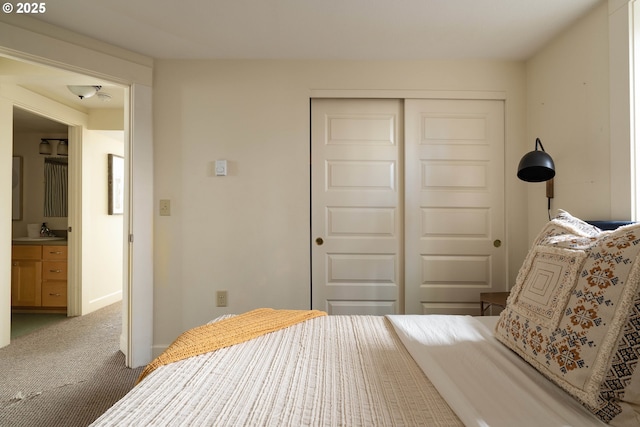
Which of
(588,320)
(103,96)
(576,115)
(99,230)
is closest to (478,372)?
(588,320)

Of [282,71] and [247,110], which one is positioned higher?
[282,71]

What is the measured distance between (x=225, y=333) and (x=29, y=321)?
11.8ft

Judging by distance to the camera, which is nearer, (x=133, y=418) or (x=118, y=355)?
(x=133, y=418)

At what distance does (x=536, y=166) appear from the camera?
1862mm

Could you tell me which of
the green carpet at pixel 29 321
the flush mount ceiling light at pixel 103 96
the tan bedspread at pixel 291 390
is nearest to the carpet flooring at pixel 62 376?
the green carpet at pixel 29 321

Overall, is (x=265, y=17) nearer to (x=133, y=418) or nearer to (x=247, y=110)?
(x=247, y=110)

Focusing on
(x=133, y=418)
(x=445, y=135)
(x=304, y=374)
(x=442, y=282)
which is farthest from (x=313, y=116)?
(x=133, y=418)

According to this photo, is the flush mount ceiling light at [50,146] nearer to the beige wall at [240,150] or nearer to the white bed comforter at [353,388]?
the beige wall at [240,150]

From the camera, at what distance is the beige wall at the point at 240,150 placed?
2578 mm

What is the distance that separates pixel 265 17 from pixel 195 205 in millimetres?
1458

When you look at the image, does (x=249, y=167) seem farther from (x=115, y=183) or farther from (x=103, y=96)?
(x=115, y=183)

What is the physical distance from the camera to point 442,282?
263 centimetres

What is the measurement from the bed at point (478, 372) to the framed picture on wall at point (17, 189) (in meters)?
4.54

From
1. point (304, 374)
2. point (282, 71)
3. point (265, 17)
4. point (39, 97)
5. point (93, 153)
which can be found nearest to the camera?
point (304, 374)
